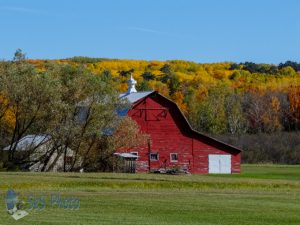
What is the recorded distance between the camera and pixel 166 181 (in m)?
43.1

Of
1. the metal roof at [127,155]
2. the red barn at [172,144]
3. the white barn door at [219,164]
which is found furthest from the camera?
the white barn door at [219,164]

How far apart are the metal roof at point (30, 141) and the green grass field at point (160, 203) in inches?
651

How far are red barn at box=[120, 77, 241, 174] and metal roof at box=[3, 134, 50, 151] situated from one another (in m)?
13.0

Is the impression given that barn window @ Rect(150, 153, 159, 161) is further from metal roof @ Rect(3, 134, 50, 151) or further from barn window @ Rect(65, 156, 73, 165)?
metal roof @ Rect(3, 134, 50, 151)

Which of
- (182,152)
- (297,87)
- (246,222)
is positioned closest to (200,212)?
(246,222)

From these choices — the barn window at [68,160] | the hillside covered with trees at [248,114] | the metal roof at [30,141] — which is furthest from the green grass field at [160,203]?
the hillside covered with trees at [248,114]

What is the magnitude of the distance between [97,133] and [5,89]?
7.96m

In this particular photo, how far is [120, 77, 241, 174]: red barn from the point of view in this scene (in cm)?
6969

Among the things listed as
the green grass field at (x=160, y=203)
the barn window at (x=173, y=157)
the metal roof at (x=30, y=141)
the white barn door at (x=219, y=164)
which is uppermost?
the metal roof at (x=30, y=141)

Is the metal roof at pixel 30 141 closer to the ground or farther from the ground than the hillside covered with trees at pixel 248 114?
closer to the ground

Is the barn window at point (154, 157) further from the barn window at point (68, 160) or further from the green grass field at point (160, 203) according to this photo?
the green grass field at point (160, 203)

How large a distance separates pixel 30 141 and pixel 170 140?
56.7ft

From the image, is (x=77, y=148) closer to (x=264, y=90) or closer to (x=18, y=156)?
(x=18, y=156)

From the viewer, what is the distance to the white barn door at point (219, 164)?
234 ft
